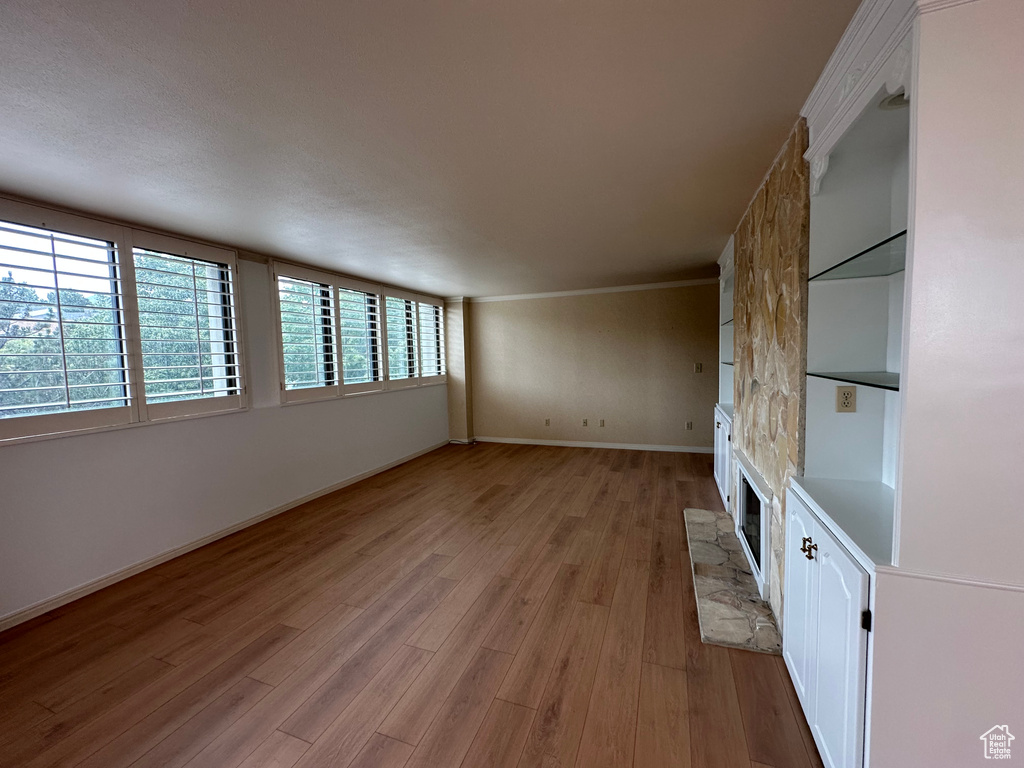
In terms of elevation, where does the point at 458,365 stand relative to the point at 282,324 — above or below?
below

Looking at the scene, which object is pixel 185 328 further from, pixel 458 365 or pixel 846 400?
pixel 846 400

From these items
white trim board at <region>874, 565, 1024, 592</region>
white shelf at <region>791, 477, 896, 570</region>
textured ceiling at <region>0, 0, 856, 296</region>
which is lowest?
white trim board at <region>874, 565, 1024, 592</region>

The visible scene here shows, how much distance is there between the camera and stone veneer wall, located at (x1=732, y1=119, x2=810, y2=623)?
1.72 metres

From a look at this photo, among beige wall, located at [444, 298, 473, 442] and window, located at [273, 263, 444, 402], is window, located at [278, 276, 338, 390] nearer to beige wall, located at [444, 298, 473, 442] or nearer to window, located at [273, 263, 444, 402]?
window, located at [273, 263, 444, 402]

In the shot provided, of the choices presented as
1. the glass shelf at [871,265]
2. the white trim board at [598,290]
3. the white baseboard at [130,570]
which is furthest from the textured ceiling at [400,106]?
the white trim board at [598,290]

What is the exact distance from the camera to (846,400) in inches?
64.9

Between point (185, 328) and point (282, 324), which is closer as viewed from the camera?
point (185, 328)

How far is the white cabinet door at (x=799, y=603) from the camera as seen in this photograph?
1.51m

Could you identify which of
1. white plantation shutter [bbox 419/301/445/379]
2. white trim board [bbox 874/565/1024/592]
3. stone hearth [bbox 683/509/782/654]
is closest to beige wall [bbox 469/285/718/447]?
white plantation shutter [bbox 419/301/445/379]

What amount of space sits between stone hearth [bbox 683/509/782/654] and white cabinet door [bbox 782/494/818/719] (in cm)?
18

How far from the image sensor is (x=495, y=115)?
1639 mm

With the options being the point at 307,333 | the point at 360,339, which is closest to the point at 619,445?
the point at 360,339

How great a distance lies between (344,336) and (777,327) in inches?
167

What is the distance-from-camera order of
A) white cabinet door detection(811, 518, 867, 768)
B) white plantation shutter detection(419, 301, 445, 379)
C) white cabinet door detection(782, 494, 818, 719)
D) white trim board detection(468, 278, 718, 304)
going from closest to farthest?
white cabinet door detection(811, 518, 867, 768), white cabinet door detection(782, 494, 818, 719), white trim board detection(468, 278, 718, 304), white plantation shutter detection(419, 301, 445, 379)
